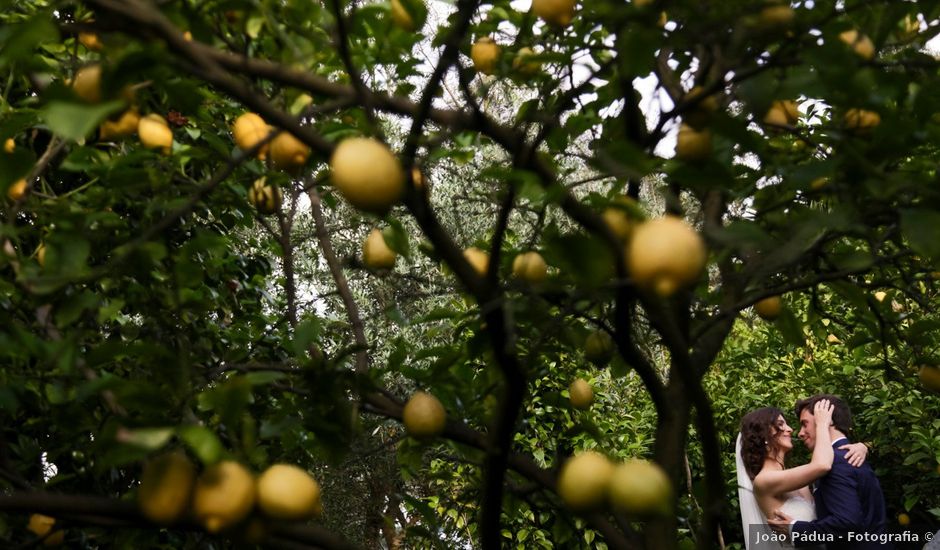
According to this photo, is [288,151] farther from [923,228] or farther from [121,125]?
[923,228]

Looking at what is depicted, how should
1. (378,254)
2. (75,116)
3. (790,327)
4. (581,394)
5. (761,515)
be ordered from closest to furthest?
(75,116), (378,254), (790,327), (581,394), (761,515)

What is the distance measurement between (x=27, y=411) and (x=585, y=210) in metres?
1.97

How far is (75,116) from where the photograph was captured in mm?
815

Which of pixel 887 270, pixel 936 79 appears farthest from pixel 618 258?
pixel 887 270

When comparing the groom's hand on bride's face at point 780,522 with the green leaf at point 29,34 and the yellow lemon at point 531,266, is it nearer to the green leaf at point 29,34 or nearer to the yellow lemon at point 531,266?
the yellow lemon at point 531,266

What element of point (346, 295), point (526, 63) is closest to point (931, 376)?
point (526, 63)

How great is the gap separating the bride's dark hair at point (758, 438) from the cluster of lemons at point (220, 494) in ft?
9.95

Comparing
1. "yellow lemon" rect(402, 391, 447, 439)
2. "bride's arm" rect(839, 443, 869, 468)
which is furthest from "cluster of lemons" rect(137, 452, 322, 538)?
"bride's arm" rect(839, 443, 869, 468)

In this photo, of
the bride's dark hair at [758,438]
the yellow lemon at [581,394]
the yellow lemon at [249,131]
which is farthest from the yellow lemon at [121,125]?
the bride's dark hair at [758,438]

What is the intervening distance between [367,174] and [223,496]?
1.24 feet

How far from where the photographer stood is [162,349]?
1.14 m

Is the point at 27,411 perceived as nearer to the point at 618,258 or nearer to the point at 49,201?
the point at 49,201

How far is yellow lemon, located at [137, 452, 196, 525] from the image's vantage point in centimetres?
103

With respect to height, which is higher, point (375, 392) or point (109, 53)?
point (109, 53)
